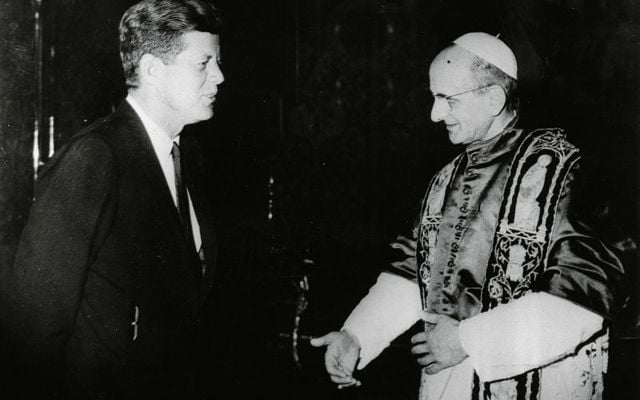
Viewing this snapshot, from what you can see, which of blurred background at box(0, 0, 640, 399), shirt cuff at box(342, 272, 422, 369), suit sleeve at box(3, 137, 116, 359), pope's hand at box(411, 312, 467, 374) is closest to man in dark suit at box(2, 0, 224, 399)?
suit sleeve at box(3, 137, 116, 359)

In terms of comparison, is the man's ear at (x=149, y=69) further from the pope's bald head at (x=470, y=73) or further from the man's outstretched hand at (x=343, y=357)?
the man's outstretched hand at (x=343, y=357)

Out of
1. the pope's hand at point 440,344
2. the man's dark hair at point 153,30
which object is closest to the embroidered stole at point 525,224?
the pope's hand at point 440,344

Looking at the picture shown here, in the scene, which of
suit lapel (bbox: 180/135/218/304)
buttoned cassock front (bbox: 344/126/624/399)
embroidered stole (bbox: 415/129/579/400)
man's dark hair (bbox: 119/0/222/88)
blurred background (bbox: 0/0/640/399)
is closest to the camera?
buttoned cassock front (bbox: 344/126/624/399)

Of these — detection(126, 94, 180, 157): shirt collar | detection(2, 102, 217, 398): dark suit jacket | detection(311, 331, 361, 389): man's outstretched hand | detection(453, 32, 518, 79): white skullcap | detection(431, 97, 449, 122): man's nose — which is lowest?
detection(311, 331, 361, 389): man's outstretched hand

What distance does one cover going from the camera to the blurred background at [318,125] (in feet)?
8.18

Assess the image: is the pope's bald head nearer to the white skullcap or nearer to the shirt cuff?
the white skullcap

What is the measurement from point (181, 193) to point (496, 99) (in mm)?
1189

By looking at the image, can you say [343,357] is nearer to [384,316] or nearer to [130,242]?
[384,316]

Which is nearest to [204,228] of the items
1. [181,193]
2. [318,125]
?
[181,193]

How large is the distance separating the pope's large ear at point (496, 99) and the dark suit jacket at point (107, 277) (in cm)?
118

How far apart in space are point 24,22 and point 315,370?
2.40m

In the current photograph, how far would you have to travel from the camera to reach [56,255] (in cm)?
149

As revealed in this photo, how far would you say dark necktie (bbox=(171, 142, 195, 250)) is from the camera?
1.90 metres

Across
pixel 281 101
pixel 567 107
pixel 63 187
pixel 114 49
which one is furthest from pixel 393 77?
pixel 63 187
